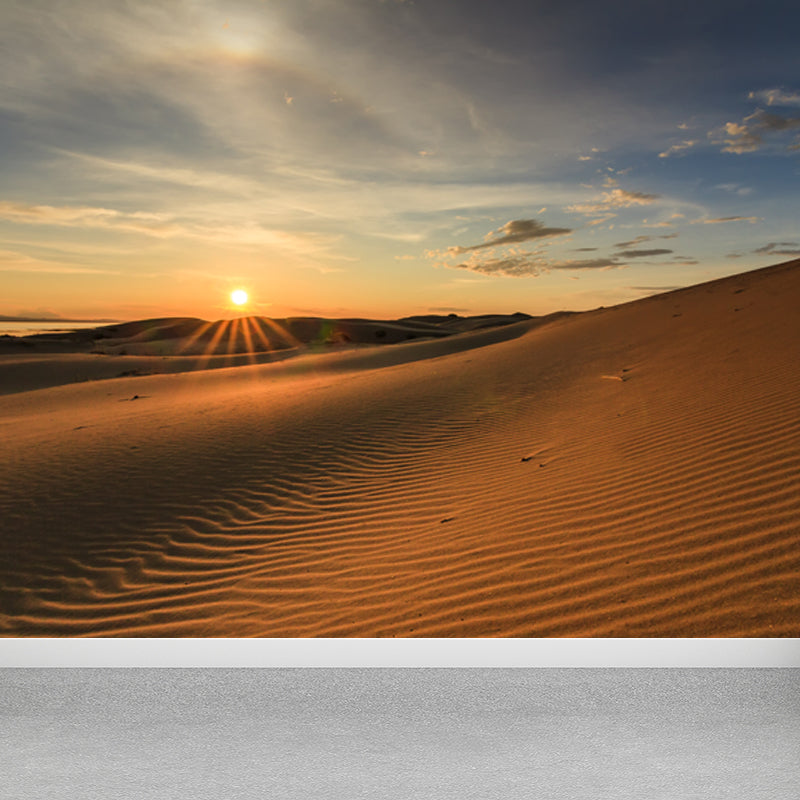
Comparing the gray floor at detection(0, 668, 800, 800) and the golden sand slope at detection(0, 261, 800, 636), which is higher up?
the golden sand slope at detection(0, 261, 800, 636)

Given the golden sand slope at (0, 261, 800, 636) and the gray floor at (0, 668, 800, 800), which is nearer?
the gray floor at (0, 668, 800, 800)

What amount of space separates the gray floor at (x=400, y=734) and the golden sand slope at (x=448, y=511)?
51 cm

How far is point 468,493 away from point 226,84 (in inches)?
162

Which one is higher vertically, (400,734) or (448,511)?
(448,511)

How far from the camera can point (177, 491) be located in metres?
6.35

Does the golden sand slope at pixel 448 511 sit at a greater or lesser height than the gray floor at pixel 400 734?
greater

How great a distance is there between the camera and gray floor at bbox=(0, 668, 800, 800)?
299 cm

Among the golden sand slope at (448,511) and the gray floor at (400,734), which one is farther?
the golden sand slope at (448,511)

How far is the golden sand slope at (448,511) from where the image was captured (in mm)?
3389

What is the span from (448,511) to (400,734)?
6.17ft

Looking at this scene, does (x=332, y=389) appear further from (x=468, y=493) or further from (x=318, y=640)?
(x=318, y=640)

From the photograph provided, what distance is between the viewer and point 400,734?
3500 millimetres

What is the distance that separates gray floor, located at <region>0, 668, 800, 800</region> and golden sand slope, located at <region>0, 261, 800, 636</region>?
1.66 ft

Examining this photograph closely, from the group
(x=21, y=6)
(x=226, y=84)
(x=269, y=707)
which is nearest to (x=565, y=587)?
(x=269, y=707)
